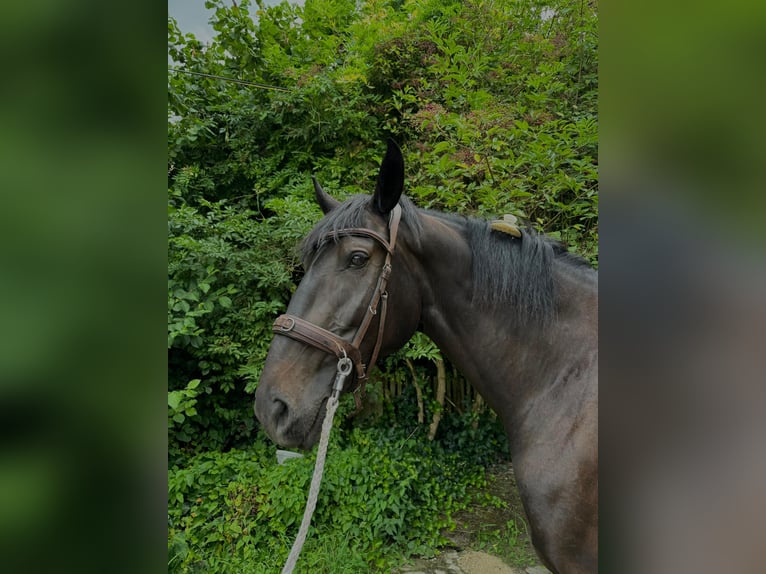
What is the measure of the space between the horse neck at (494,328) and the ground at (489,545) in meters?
2.04

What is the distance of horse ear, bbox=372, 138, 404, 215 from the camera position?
4.92ft

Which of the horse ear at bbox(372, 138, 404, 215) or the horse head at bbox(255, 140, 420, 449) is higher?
the horse ear at bbox(372, 138, 404, 215)

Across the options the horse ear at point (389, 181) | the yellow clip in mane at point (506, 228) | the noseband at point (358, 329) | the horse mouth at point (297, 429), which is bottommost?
the horse mouth at point (297, 429)

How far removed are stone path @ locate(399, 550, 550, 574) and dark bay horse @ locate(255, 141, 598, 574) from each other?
1.81m

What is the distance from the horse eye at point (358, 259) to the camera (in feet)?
4.87

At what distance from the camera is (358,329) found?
4.84ft

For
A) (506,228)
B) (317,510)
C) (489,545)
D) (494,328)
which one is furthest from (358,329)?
(489,545)

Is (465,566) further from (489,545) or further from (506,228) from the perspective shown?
(506,228)
